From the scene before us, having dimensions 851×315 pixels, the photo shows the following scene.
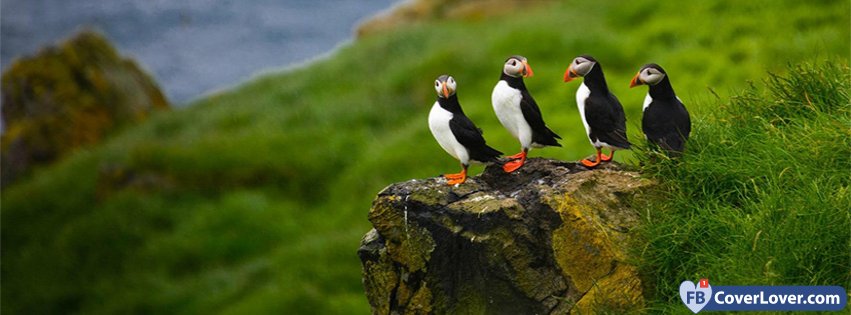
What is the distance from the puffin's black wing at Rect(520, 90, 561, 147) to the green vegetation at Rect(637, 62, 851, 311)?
77 centimetres

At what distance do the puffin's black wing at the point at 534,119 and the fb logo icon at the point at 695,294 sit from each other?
4.34 feet

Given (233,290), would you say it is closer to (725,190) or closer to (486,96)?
(486,96)

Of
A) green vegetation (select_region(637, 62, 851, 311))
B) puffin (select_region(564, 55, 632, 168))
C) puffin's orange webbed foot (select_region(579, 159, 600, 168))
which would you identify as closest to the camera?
green vegetation (select_region(637, 62, 851, 311))

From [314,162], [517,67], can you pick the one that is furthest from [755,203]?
[314,162]

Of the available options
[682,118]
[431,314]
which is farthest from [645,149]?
[431,314]

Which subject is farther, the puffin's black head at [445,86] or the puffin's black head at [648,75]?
the puffin's black head at [648,75]

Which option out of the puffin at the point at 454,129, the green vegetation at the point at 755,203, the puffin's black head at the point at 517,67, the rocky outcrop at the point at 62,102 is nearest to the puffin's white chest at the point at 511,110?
the puffin's black head at the point at 517,67

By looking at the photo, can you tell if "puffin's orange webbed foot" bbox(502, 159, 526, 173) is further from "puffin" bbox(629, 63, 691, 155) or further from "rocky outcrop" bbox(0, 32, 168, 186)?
"rocky outcrop" bbox(0, 32, 168, 186)

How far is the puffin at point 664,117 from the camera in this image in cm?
724

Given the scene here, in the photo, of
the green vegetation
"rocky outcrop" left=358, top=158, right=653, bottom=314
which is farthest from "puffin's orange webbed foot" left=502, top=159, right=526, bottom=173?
the green vegetation

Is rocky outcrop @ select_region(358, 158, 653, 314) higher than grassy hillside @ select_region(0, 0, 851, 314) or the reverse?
the reverse

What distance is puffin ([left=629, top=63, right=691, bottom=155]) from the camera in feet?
23.8

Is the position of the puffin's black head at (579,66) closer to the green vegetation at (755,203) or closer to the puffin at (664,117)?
the puffin at (664,117)

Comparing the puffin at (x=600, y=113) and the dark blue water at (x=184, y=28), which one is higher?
the dark blue water at (x=184, y=28)
